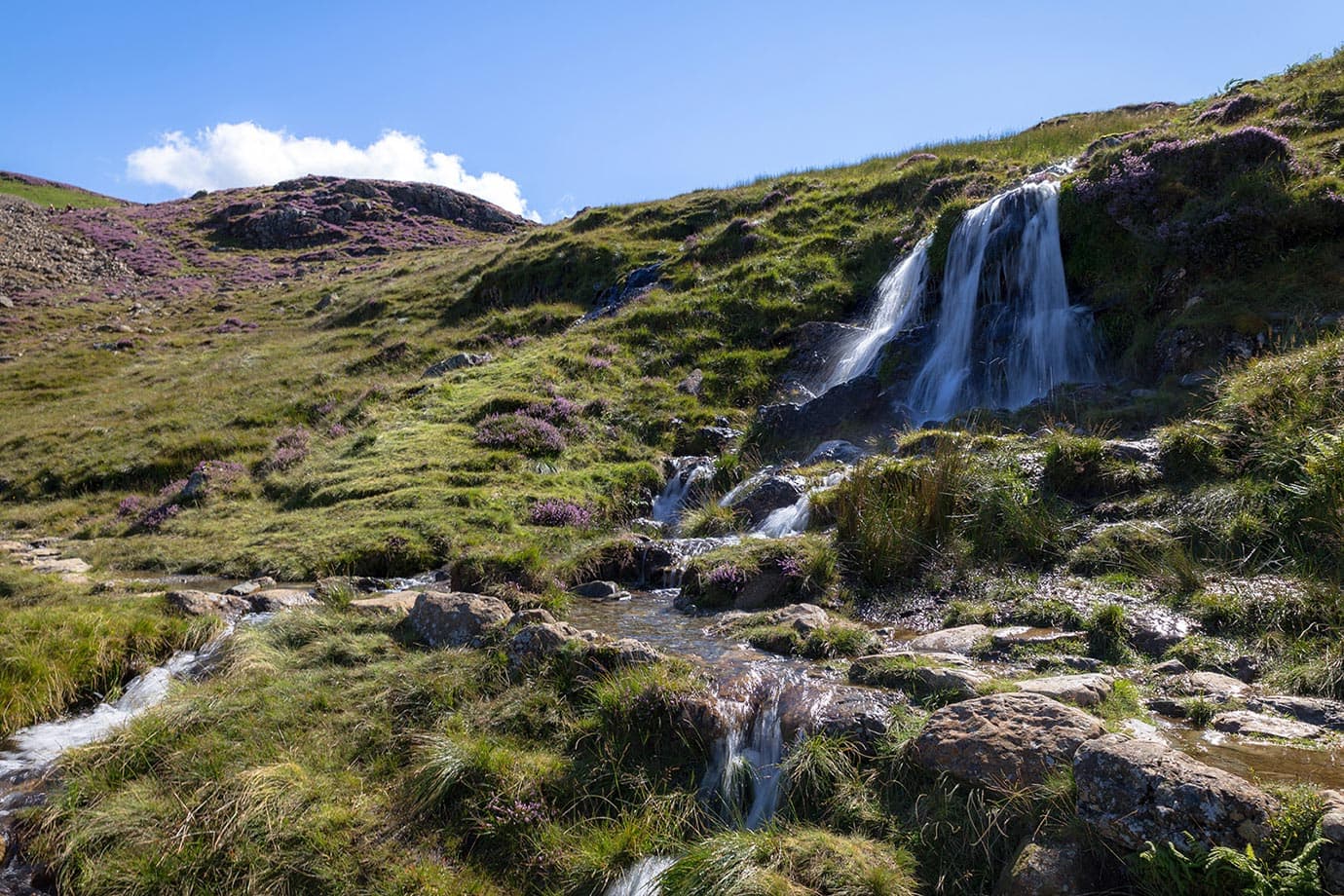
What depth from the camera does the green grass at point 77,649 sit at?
8312mm

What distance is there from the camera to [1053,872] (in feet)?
14.3

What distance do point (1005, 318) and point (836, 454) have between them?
5.90m

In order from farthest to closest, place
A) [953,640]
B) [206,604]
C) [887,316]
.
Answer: [887,316] → [206,604] → [953,640]

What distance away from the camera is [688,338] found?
23.7 metres

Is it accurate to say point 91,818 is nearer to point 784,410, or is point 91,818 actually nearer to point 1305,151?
point 784,410

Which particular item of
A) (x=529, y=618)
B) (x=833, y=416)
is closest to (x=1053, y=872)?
(x=529, y=618)

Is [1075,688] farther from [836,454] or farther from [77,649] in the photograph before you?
[77,649]

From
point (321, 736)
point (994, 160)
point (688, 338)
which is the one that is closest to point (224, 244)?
point (688, 338)

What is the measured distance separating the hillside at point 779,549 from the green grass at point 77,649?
0.21 ft

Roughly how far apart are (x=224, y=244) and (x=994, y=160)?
64805 mm

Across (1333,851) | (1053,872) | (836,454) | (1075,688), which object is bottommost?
(1053,872)

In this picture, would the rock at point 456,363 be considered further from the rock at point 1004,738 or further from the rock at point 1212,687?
the rock at point 1212,687

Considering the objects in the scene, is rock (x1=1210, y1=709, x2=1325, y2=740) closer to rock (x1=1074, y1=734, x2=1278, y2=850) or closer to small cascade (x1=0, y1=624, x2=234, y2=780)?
rock (x1=1074, y1=734, x2=1278, y2=850)

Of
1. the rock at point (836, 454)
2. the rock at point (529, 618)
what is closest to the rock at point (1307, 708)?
the rock at point (529, 618)
